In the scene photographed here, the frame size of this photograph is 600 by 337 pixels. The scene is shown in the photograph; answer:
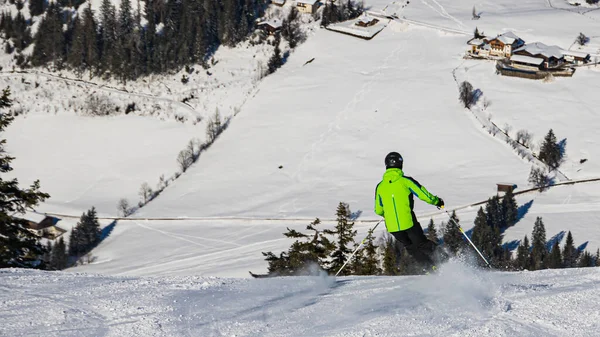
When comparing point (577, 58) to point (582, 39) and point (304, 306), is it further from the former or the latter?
point (304, 306)

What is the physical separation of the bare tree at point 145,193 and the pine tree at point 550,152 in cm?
3140

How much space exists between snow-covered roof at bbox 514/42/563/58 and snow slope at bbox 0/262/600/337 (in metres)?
65.8

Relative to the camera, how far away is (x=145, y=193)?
58.3 meters

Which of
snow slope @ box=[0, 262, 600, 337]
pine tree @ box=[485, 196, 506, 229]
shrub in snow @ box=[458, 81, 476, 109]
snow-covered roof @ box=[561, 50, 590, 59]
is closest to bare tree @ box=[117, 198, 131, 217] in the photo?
pine tree @ box=[485, 196, 506, 229]

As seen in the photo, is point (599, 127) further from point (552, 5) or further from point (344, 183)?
point (552, 5)

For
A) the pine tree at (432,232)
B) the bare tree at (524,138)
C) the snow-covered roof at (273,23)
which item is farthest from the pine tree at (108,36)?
the pine tree at (432,232)

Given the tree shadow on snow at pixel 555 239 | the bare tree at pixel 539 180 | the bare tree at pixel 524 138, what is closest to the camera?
the tree shadow on snow at pixel 555 239

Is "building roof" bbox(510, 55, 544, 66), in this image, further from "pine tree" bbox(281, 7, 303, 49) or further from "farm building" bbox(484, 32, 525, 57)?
"pine tree" bbox(281, 7, 303, 49)

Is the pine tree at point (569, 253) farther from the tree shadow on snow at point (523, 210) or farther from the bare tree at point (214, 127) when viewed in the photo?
the bare tree at point (214, 127)

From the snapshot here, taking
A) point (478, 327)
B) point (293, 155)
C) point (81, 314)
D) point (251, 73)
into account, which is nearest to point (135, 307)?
point (81, 314)

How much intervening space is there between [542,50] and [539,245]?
38620 millimetres

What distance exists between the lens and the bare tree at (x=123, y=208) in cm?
5467

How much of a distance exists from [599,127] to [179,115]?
3974 cm

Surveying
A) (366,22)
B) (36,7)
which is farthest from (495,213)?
(36,7)
